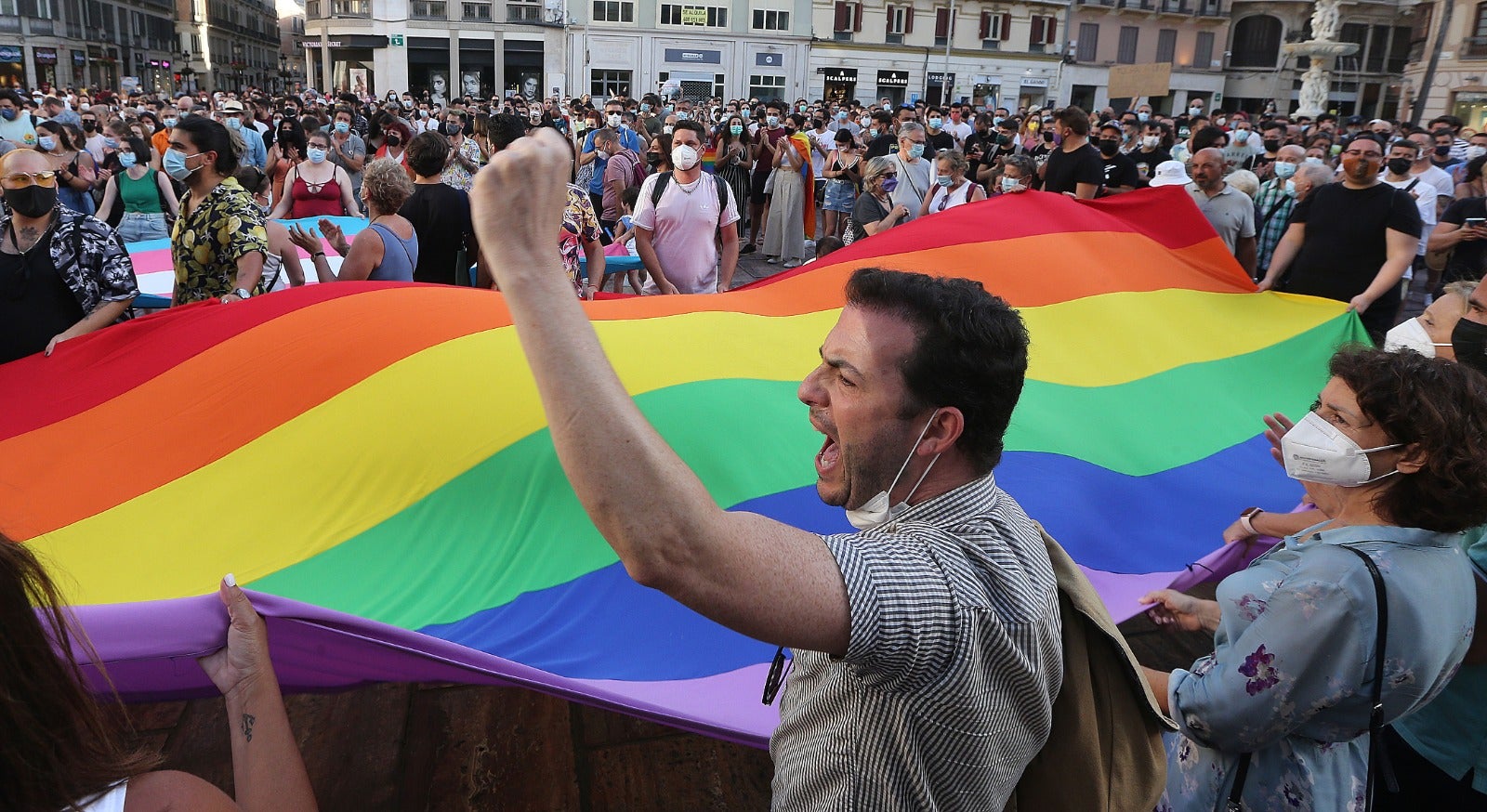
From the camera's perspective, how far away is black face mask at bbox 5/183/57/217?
3.52 meters

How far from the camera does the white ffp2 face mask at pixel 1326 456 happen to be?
1.86 metres

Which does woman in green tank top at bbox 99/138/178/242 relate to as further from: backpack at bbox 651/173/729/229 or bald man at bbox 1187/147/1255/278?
bald man at bbox 1187/147/1255/278

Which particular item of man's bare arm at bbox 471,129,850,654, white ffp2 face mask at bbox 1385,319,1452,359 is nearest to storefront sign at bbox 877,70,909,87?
white ffp2 face mask at bbox 1385,319,1452,359

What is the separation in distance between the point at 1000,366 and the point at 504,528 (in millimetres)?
1591

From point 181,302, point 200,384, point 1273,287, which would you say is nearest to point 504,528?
point 200,384

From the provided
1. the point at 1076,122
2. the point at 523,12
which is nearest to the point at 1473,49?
the point at 523,12

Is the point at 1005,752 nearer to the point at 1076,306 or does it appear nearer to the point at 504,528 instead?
the point at 504,528

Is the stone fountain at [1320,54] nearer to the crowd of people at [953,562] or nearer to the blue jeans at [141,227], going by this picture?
the crowd of people at [953,562]

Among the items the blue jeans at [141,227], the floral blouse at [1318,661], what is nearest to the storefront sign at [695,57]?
the blue jeans at [141,227]

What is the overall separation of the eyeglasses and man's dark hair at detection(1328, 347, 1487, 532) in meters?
4.22

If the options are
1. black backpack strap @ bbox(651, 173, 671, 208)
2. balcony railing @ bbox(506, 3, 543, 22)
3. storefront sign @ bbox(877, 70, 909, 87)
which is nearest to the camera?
black backpack strap @ bbox(651, 173, 671, 208)

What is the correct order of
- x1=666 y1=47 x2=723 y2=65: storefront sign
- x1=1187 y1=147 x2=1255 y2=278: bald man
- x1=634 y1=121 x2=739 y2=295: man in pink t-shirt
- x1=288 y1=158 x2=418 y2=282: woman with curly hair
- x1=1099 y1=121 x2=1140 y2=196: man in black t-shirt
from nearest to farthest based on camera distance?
x1=288 y1=158 x2=418 y2=282: woman with curly hair → x1=634 y1=121 x2=739 y2=295: man in pink t-shirt → x1=1187 y1=147 x2=1255 y2=278: bald man → x1=1099 y1=121 x2=1140 y2=196: man in black t-shirt → x1=666 y1=47 x2=723 y2=65: storefront sign

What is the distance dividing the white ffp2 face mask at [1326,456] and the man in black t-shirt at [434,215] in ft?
13.4

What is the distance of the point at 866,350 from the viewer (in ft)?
4.40
